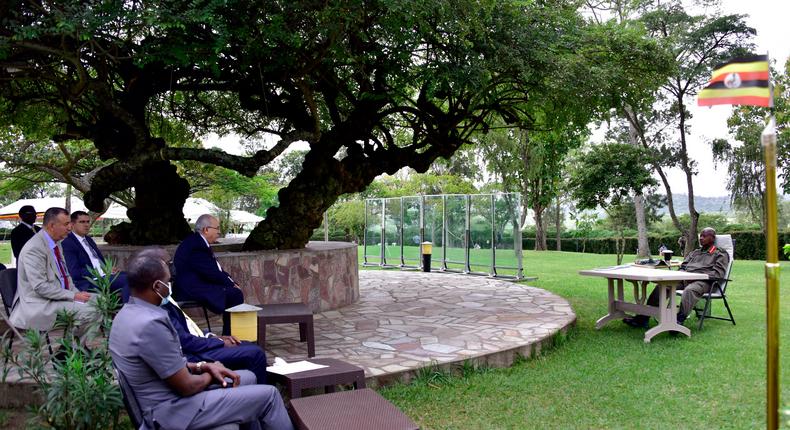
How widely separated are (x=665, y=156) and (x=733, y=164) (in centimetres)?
446

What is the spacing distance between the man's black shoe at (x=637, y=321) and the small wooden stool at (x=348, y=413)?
5.94 meters

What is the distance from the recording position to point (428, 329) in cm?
810

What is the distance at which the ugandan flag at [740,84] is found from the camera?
313cm

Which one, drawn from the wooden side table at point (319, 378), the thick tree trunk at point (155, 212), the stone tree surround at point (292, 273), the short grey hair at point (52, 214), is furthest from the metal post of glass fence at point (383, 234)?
the wooden side table at point (319, 378)

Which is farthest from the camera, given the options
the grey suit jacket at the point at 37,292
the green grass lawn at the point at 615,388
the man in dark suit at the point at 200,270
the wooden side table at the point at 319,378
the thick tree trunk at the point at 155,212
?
the thick tree trunk at the point at 155,212

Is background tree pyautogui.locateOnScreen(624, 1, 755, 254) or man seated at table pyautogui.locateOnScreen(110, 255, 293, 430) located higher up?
background tree pyautogui.locateOnScreen(624, 1, 755, 254)

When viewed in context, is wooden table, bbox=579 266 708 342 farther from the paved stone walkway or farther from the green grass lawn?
the paved stone walkway

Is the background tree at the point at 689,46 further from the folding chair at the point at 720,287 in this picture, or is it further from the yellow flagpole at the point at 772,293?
the yellow flagpole at the point at 772,293

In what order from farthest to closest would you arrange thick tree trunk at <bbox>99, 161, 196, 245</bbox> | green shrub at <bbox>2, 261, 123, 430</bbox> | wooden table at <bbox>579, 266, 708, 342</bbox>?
thick tree trunk at <bbox>99, 161, 196, 245</bbox> < wooden table at <bbox>579, 266, 708, 342</bbox> < green shrub at <bbox>2, 261, 123, 430</bbox>

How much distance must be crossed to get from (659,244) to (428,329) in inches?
1153

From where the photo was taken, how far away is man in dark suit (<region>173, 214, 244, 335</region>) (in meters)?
6.65

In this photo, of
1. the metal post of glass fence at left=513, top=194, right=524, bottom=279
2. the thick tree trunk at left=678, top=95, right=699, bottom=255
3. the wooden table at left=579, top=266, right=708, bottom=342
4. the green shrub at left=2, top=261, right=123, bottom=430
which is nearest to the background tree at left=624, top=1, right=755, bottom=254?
the thick tree trunk at left=678, top=95, right=699, bottom=255

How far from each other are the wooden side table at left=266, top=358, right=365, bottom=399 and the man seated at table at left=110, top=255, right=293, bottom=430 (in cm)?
72

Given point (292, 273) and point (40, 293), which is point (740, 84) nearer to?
point (40, 293)
